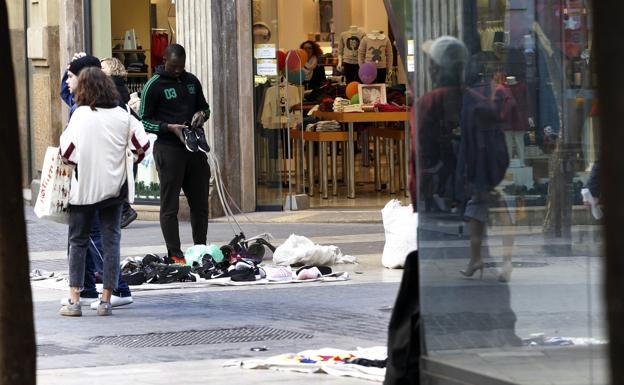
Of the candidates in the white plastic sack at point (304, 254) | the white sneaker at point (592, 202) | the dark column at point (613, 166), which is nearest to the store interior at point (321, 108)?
the white plastic sack at point (304, 254)

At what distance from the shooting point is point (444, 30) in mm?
6633

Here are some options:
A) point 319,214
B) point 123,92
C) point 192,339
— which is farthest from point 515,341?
Result: point 319,214

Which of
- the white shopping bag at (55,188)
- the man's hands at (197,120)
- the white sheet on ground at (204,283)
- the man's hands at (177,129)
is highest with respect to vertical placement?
the man's hands at (197,120)

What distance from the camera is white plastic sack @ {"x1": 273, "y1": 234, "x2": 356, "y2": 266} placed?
13.0 metres

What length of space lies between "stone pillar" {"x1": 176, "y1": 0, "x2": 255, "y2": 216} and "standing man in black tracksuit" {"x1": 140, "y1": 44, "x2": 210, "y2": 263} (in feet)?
13.2

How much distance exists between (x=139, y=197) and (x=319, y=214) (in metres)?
2.51

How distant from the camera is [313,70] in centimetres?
2214

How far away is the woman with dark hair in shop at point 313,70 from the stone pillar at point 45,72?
3.81 m

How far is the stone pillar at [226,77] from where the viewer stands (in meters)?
17.2

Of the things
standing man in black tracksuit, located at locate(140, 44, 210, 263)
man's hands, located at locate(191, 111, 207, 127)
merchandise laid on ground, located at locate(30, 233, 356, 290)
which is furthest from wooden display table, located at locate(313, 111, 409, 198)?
man's hands, located at locate(191, 111, 207, 127)

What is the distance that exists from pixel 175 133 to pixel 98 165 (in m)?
2.47

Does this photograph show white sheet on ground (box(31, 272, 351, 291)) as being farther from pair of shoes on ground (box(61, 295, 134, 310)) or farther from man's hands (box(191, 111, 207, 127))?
man's hands (box(191, 111, 207, 127))

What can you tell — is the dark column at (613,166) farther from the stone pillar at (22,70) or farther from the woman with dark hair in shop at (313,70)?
the stone pillar at (22,70)

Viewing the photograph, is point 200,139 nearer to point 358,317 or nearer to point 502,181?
point 358,317
